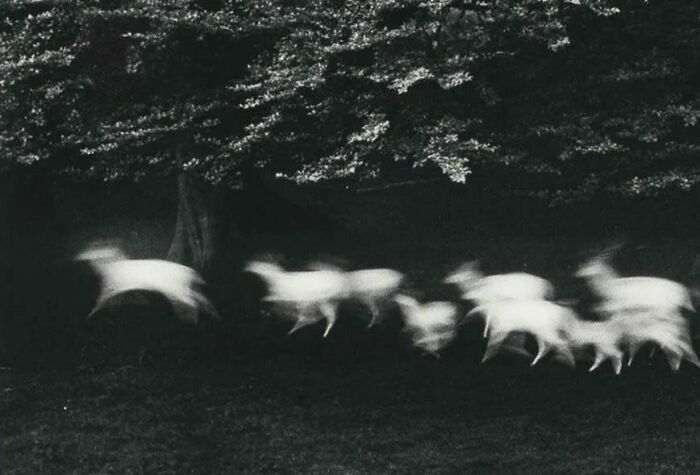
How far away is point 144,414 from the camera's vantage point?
21.7ft

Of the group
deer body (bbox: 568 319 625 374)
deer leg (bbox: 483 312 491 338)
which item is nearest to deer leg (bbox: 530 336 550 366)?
deer body (bbox: 568 319 625 374)

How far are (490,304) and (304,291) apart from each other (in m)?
1.13

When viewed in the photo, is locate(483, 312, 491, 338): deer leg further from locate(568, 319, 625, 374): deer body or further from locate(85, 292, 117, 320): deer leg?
locate(85, 292, 117, 320): deer leg

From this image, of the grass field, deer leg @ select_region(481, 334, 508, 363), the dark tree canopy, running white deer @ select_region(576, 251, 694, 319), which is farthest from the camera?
running white deer @ select_region(576, 251, 694, 319)

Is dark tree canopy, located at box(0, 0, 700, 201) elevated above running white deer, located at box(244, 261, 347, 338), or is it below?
above

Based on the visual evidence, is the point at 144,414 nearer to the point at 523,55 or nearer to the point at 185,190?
the point at 185,190

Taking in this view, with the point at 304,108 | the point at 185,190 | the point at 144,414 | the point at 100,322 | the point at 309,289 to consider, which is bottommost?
the point at 144,414

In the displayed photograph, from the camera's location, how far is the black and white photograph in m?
6.43

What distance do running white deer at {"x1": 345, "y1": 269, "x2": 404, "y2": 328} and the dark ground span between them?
9cm

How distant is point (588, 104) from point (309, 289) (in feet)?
6.54

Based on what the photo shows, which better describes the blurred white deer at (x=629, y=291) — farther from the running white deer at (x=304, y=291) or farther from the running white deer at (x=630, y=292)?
the running white deer at (x=304, y=291)

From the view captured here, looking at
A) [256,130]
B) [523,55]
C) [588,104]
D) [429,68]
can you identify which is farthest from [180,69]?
[588,104]

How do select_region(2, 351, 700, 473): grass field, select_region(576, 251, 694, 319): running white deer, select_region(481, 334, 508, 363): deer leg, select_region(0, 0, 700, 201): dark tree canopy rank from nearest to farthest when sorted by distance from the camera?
select_region(0, 0, 700, 201): dark tree canopy < select_region(2, 351, 700, 473): grass field < select_region(481, 334, 508, 363): deer leg < select_region(576, 251, 694, 319): running white deer

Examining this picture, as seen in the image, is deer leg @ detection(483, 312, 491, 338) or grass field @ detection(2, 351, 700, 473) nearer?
grass field @ detection(2, 351, 700, 473)
